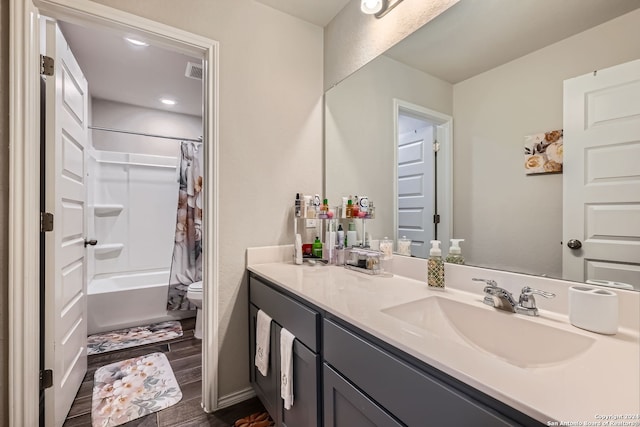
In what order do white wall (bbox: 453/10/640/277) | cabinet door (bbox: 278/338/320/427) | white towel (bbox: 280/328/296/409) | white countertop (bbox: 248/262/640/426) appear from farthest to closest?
1. white towel (bbox: 280/328/296/409)
2. cabinet door (bbox: 278/338/320/427)
3. white wall (bbox: 453/10/640/277)
4. white countertop (bbox: 248/262/640/426)

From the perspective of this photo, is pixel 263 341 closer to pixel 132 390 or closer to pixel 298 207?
pixel 298 207

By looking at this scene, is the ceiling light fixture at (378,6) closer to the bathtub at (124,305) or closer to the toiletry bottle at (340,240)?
the toiletry bottle at (340,240)

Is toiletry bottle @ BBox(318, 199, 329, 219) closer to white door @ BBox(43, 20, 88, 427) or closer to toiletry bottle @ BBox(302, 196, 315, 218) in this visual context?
toiletry bottle @ BBox(302, 196, 315, 218)

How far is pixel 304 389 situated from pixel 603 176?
3.90ft

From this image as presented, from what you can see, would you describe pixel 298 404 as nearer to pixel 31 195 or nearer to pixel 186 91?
pixel 31 195

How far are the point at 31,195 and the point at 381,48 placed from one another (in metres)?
1.76

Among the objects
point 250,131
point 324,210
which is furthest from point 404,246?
point 250,131

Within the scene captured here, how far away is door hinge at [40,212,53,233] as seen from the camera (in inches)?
49.3

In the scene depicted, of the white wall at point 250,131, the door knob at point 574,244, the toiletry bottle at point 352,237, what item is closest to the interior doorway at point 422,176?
the toiletry bottle at point 352,237

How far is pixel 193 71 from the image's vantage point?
2.40 metres

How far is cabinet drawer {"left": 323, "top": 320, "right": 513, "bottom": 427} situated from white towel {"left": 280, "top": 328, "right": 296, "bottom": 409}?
0.26m

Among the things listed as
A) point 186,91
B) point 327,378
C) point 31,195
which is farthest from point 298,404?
point 186,91

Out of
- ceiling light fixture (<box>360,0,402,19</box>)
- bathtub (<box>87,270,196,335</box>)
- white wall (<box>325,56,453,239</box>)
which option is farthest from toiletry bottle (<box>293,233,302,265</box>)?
bathtub (<box>87,270,196,335</box>)

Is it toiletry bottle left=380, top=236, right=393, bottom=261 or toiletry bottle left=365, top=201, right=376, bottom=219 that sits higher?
toiletry bottle left=365, top=201, right=376, bottom=219
